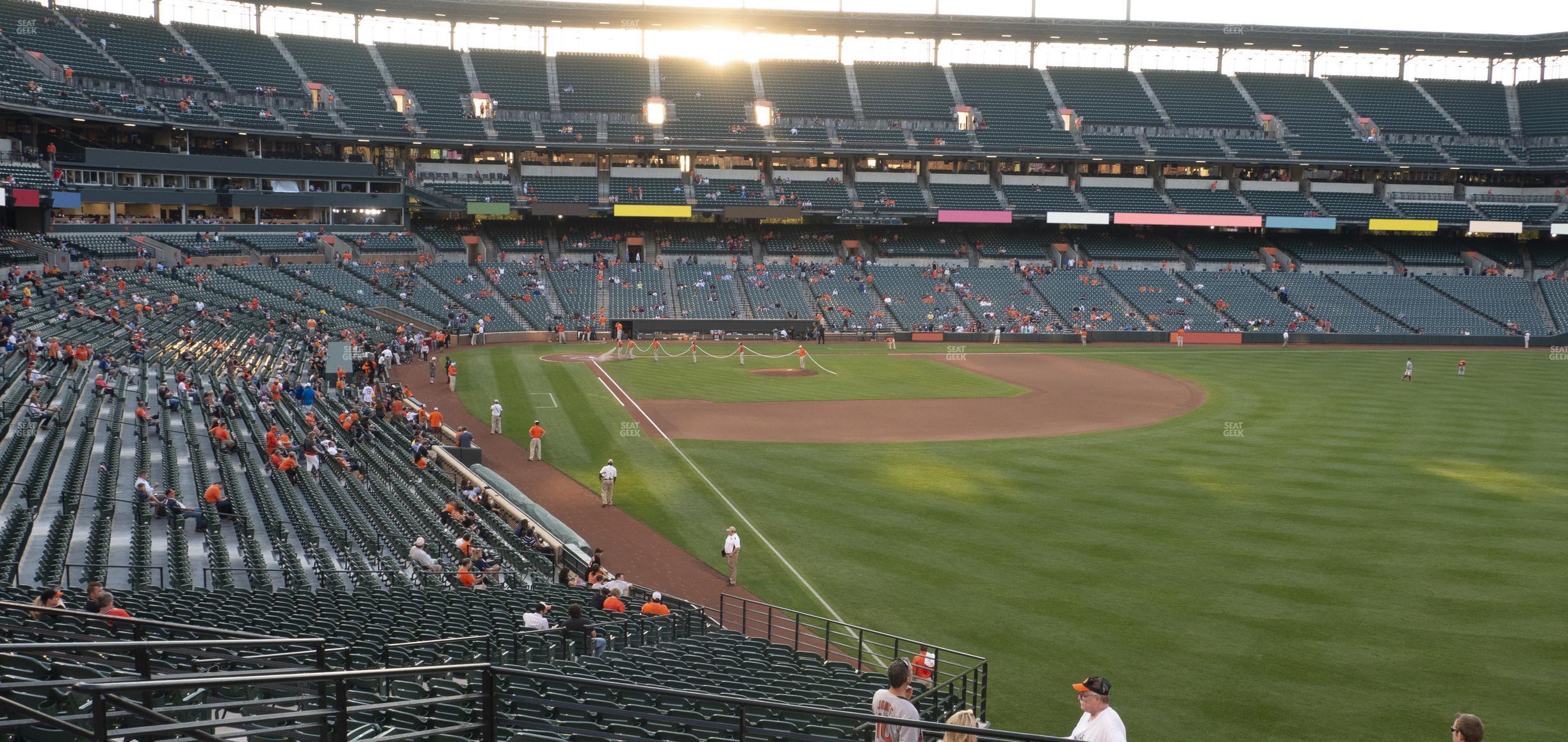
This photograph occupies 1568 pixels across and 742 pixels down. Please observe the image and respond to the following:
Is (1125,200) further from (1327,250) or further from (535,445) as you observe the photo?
(535,445)

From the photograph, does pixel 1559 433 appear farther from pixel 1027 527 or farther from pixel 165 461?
pixel 165 461

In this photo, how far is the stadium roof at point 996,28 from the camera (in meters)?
82.1

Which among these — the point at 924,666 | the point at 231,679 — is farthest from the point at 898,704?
the point at 924,666

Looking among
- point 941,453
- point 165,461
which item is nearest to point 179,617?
point 165,461

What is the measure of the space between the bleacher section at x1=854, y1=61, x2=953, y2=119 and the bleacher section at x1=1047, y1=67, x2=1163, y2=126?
34.3 ft

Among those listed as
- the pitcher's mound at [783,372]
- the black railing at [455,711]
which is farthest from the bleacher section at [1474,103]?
the black railing at [455,711]

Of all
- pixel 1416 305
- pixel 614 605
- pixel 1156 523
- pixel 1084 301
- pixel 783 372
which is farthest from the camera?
pixel 1416 305

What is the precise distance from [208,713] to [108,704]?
348cm

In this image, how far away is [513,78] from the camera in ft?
275

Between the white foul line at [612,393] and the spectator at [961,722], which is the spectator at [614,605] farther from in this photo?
the white foul line at [612,393]

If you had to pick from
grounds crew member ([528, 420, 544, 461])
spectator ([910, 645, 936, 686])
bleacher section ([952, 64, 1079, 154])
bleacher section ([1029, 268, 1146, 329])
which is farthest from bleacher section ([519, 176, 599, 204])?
spectator ([910, 645, 936, 686])

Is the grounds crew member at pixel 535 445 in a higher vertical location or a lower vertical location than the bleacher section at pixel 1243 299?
lower

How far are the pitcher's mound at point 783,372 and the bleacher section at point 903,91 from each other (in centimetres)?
3760

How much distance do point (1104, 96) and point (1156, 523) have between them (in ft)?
233
